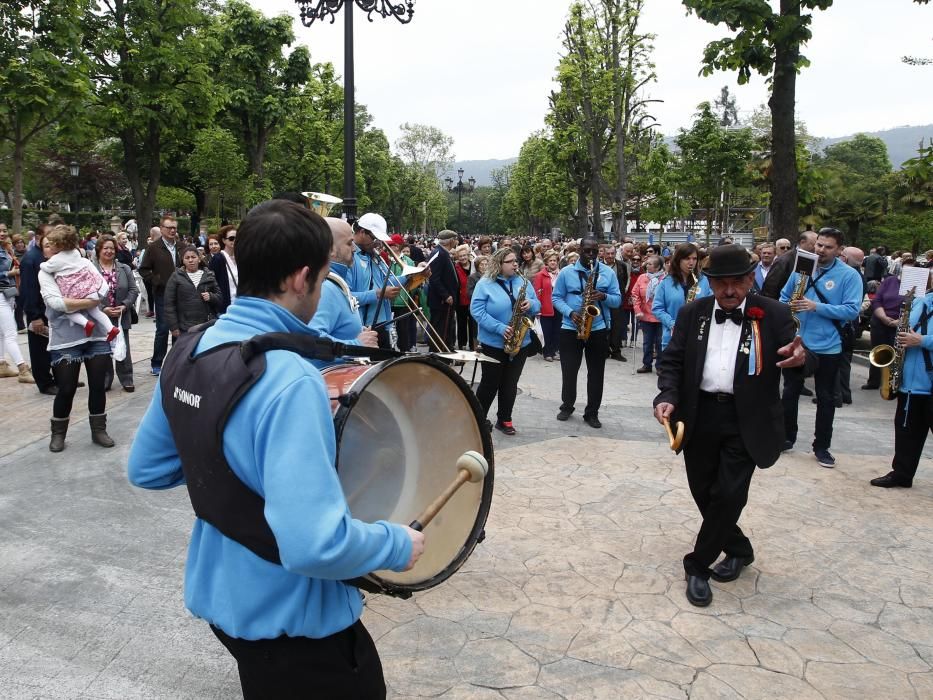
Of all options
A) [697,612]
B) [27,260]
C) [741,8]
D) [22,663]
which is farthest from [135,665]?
[741,8]

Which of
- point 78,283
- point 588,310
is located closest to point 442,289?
point 588,310

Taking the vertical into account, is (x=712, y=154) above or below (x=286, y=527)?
above

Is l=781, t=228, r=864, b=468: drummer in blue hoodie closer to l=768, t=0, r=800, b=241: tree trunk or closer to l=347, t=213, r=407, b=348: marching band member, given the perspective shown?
l=347, t=213, r=407, b=348: marching band member

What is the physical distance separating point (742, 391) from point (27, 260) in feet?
28.0

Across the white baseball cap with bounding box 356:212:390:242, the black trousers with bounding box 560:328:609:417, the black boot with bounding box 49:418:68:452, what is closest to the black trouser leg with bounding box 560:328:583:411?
the black trousers with bounding box 560:328:609:417

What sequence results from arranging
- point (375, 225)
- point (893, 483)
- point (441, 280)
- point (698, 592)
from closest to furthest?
point (698, 592) → point (375, 225) → point (893, 483) → point (441, 280)

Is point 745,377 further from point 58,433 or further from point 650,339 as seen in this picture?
point 650,339

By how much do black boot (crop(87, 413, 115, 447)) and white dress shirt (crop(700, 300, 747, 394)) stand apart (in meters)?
5.28

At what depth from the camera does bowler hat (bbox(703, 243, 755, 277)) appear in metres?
4.02

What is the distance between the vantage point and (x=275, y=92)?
114ft

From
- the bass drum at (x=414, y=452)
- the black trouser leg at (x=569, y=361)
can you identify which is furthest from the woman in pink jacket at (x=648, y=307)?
the bass drum at (x=414, y=452)

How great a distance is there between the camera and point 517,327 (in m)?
7.46

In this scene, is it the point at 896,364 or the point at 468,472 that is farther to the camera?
the point at 896,364

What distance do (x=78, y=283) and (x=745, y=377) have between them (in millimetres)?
5647
